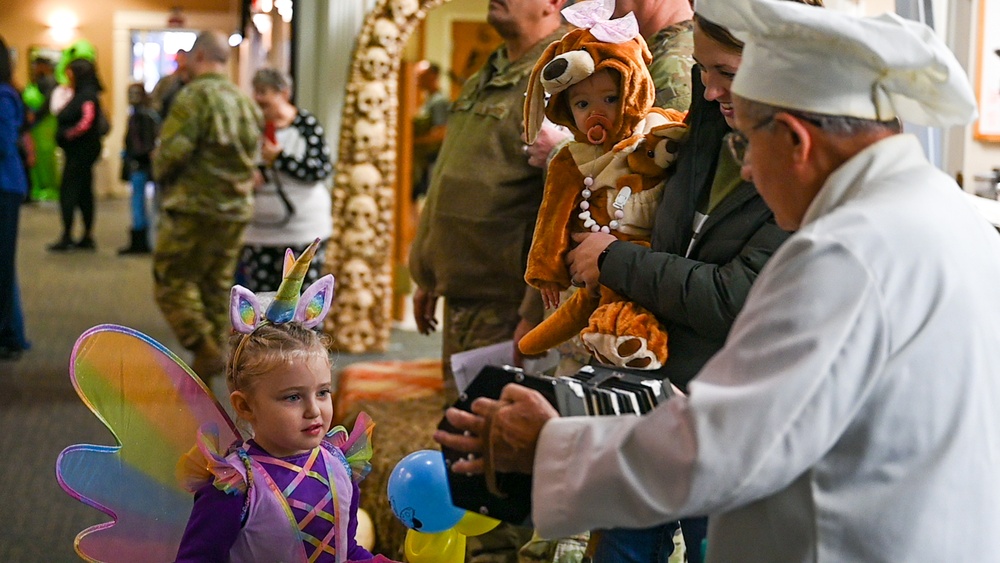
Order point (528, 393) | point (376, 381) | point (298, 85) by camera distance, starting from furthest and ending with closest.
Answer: point (298, 85) < point (376, 381) < point (528, 393)

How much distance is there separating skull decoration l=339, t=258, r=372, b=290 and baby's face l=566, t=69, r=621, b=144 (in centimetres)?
433

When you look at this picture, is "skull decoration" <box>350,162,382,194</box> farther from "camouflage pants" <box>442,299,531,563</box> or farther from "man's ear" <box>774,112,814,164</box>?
"man's ear" <box>774,112,814,164</box>

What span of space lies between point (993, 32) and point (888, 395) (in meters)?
3.89

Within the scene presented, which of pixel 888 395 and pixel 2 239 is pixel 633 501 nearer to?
pixel 888 395

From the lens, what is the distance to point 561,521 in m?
1.43

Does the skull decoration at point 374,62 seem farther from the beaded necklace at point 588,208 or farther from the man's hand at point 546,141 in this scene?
the beaded necklace at point 588,208

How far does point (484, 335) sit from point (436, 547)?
1120mm

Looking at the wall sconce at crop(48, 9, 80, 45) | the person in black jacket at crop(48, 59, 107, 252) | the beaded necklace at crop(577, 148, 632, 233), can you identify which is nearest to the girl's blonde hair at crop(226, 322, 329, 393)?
the beaded necklace at crop(577, 148, 632, 233)

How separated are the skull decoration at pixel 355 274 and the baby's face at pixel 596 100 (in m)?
4.33

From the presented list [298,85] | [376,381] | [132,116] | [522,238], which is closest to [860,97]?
[522,238]

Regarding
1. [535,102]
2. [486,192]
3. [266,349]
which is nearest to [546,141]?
[535,102]

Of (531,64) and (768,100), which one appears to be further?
(531,64)

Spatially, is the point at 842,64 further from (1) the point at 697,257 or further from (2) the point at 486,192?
(2) the point at 486,192

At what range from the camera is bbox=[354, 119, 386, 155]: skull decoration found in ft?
21.5
